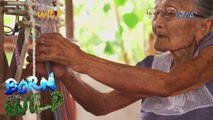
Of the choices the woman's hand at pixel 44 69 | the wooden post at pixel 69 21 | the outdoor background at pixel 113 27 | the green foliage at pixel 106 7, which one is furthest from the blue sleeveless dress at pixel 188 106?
the green foliage at pixel 106 7

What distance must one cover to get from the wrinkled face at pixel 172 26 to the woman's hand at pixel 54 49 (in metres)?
0.47

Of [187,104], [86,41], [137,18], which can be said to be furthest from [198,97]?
[86,41]

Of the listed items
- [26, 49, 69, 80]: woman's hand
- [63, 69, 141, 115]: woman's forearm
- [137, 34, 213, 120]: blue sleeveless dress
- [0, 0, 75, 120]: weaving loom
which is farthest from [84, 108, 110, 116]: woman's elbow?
[0, 0, 75, 120]: weaving loom

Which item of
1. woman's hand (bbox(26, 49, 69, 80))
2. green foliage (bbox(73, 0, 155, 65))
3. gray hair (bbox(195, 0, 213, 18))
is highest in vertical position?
gray hair (bbox(195, 0, 213, 18))

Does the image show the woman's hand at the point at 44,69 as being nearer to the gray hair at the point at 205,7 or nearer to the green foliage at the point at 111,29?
the gray hair at the point at 205,7

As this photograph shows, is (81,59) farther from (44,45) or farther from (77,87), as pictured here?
(77,87)

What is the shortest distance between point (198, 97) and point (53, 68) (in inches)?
24.3

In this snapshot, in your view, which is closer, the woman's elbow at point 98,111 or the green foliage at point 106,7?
the woman's elbow at point 98,111

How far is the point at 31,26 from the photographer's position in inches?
51.9

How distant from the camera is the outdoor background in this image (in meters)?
4.53

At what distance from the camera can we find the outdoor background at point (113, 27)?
14.9 ft

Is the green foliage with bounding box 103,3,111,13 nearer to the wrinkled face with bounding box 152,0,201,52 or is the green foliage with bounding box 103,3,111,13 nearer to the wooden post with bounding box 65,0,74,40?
the wooden post with bounding box 65,0,74,40

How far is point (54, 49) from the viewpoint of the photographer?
4.27 ft

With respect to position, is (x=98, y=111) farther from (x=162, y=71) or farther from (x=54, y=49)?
(x=54, y=49)
